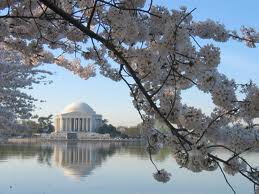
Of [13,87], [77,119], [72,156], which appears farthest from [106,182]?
[77,119]

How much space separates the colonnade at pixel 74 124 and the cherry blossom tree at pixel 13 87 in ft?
312

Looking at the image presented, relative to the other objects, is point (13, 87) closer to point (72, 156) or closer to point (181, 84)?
point (181, 84)

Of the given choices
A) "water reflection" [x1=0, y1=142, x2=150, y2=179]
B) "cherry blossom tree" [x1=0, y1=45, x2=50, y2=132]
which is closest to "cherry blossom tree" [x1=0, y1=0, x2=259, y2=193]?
"cherry blossom tree" [x1=0, y1=45, x2=50, y2=132]

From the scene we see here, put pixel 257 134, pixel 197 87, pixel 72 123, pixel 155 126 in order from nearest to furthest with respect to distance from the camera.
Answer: pixel 197 87 < pixel 257 134 < pixel 155 126 < pixel 72 123

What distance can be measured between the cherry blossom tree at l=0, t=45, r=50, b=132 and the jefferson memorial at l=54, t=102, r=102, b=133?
95028 mm

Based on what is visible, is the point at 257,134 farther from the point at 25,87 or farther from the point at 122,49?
the point at 25,87

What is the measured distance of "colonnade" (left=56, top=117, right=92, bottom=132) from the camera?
374 feet

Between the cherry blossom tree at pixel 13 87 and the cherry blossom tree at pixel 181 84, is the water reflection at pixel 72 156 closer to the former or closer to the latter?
the cherry blossom tree at pixel 13 87

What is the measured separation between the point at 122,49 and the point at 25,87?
13473 millimetres

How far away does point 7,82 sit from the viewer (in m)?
14.8

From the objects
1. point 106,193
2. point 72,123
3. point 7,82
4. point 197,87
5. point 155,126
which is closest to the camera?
point 197,87

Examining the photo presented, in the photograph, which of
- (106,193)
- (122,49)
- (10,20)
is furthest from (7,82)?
(122,49)

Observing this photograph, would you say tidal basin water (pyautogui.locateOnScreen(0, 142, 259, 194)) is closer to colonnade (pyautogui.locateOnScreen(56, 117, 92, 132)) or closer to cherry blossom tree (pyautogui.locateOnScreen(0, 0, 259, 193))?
cherry blossom tree (pyautogui.locateOnScreen(0, 0, 259, 193))

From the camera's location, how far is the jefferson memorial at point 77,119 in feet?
374
